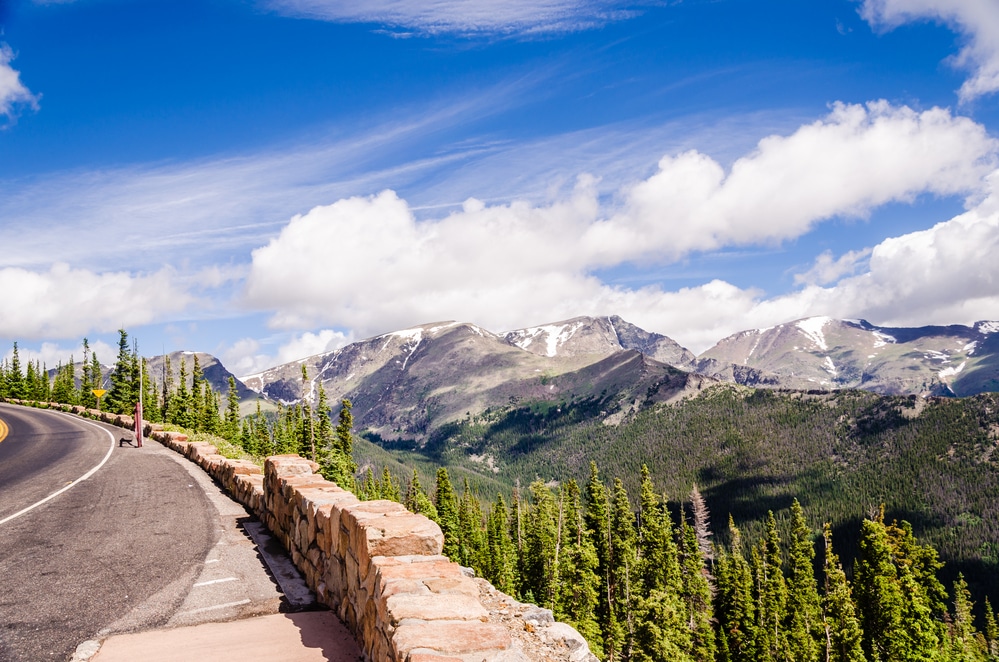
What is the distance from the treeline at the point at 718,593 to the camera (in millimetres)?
53438

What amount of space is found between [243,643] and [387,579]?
2453 mm

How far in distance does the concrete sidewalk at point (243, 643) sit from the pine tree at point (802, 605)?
70.2 metres

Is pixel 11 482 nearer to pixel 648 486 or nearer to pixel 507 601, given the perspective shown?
pixel 507 601

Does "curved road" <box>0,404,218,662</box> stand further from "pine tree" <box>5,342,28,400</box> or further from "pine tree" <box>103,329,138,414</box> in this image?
"pine tree" <box>5,342,28,400</box>

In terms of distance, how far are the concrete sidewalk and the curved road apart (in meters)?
0.57

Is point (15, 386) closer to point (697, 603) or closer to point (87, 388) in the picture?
point (87, 388)

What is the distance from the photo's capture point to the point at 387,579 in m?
6.56

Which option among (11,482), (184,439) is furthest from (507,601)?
(184,439)

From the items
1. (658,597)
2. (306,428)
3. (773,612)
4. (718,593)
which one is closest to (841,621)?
(773,612)

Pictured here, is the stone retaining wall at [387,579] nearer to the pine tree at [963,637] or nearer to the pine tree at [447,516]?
the pine tree at [447,516]

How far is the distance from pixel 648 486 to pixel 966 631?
62401 millimetres

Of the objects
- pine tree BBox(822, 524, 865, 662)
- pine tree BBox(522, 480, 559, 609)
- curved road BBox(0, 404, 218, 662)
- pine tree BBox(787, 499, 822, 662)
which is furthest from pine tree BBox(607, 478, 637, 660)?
curved road BBox(0, 404, 218, 662)

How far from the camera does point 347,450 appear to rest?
265ft

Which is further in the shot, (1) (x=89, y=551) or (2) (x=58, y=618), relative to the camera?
(1) (x=89, y=551)
